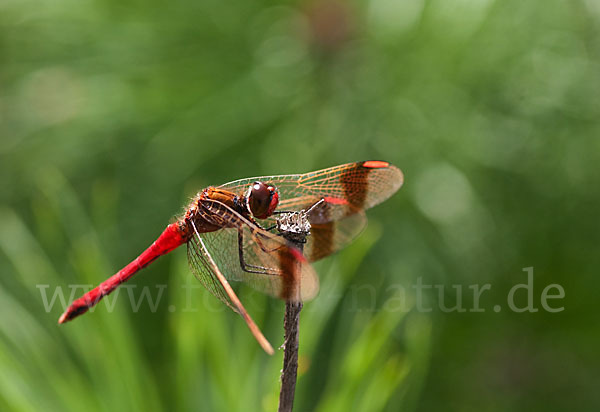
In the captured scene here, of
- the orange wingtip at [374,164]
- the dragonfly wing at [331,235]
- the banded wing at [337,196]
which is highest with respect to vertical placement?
the orange wingtip at [374,164]

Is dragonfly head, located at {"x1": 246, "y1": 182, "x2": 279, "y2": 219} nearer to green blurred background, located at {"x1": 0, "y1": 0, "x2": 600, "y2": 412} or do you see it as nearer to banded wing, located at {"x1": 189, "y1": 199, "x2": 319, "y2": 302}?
banded wing, located at {"x1": 189, "y1": 199, "x2": 319, "y2": 302}

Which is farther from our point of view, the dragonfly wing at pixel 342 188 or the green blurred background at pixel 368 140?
the green blurred background at pixel 368 140

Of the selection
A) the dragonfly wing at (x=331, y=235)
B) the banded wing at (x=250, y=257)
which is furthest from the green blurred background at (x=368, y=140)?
the banded wing at (x=250, y=257)

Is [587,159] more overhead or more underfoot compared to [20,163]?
more underfoot

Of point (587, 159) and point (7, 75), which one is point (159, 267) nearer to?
point (7, 75)

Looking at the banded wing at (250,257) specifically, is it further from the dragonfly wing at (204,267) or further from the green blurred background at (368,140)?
the green blurred background at (368,140)

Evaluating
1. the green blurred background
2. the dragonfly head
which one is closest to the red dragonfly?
the dragonfly head

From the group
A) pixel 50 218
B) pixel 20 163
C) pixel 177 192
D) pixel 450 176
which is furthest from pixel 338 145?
pixel 20 163
